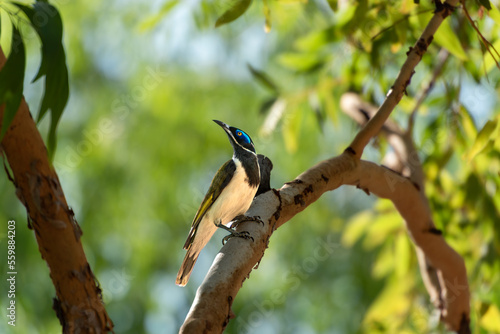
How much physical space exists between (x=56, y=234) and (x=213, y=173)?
105 inches

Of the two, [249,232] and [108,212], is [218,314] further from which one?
[108,212]

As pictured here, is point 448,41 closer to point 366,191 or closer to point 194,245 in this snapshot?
point 366,191

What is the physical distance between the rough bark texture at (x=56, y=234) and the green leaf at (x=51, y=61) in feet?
0.41

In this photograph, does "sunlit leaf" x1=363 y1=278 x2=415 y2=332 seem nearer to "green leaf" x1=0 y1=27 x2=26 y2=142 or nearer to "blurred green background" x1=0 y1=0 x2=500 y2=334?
"blurred green background" x1=0 y1=0 x2=500 y2=334

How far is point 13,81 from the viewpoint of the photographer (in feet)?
3.17

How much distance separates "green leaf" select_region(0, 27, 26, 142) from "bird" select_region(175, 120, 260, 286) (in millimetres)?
632

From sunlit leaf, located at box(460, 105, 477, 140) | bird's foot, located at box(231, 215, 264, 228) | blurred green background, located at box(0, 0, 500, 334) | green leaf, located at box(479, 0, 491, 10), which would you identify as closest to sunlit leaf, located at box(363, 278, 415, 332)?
blurred green background, located at box(0, 0, 500, 334)

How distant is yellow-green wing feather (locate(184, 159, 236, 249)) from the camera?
162cm

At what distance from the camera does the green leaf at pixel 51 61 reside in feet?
3.43

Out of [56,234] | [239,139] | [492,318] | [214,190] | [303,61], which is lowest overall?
[56,234]

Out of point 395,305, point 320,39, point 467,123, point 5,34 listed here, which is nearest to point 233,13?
point 5,34

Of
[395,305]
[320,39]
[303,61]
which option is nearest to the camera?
[320,39]

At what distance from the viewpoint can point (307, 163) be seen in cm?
385

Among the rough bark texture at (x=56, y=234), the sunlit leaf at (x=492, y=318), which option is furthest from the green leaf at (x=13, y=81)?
the sunlit leaf at (x=492, y=318)
